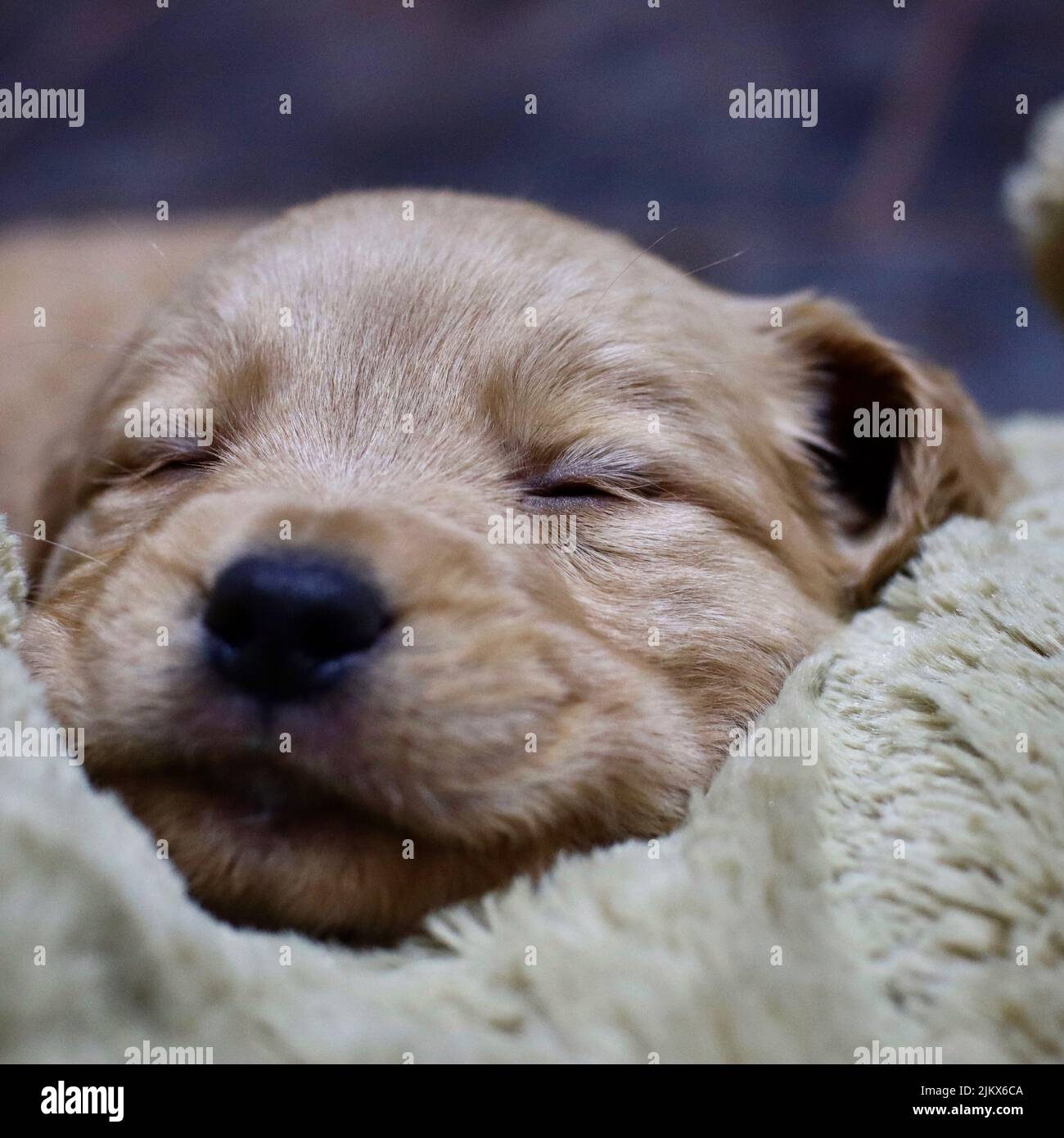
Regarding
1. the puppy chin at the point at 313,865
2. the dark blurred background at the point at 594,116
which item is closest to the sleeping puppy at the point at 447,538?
the puppy chin at the point at 313,865

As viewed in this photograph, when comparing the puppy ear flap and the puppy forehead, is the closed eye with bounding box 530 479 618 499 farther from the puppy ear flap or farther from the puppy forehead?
the puppy ear flap

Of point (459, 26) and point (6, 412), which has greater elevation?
point (459, 26)

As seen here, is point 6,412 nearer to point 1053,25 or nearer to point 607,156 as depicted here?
point 607,156

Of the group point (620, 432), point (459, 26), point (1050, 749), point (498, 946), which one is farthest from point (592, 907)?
point (459, 26)

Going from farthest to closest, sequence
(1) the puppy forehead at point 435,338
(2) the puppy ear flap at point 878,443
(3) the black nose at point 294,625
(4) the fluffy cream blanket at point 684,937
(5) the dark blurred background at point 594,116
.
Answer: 1. (5) the dark blurred background at point 594,116
2. (2) the puppy ear flap at point 878,443
3. (1) the puppy forehead at point 435,338
4. (3) the black nose at point 294,625
5. (4) the fluffy cream blanket at point 684,937

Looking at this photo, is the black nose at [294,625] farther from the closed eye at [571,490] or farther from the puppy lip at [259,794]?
the closed eye at [571,490]
